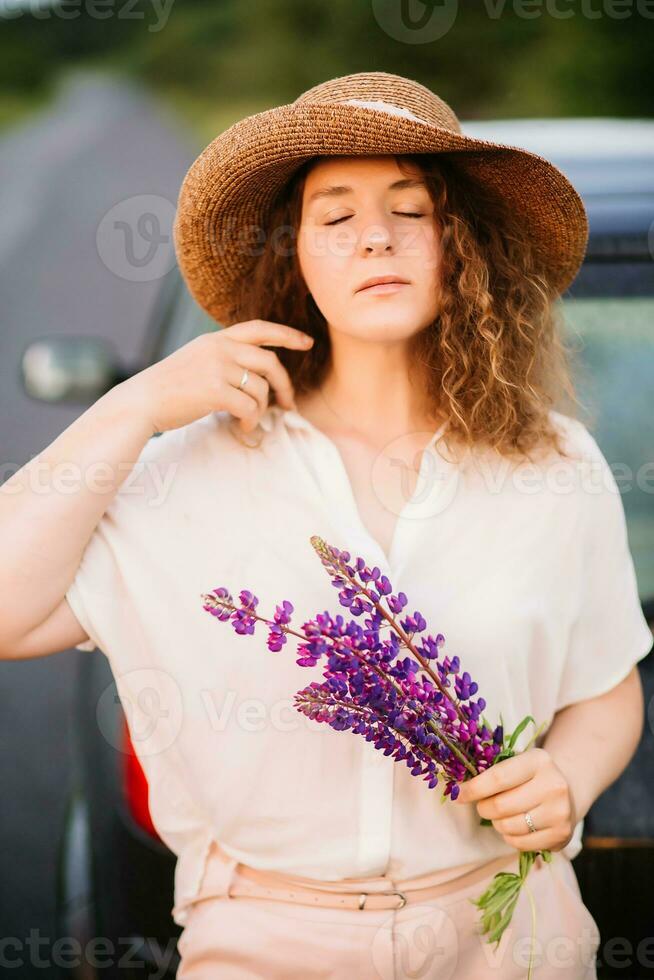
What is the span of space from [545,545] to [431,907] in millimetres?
638

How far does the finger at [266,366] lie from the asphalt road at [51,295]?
1.06 metres

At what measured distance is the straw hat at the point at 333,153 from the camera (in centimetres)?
184

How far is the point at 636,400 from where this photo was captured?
99.7 inches

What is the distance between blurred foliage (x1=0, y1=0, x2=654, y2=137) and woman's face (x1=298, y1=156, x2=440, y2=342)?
30.9 ft

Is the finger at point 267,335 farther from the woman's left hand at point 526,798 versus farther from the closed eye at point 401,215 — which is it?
the woman's left hand at point 526,798

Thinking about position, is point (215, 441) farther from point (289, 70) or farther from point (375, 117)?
point (289, 70)

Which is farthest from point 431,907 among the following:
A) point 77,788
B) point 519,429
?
point 77,788

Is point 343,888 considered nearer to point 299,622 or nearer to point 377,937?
point 377,937

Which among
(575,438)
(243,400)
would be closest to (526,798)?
(575,438)

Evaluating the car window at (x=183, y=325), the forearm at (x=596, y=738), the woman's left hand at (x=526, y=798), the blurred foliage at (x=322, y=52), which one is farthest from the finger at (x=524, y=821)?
the blurred foliage at (x=322, y=52)

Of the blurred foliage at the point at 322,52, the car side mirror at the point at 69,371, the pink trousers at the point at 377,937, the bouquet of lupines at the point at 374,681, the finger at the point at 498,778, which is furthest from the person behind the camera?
the blurred foliage at the point at 322,52

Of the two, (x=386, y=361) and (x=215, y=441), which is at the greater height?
(x=386, y=361)

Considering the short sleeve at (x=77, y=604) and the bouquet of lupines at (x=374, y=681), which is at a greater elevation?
the short sleeve at (x=77, y=604)

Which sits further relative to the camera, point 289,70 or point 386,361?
point 289,70
